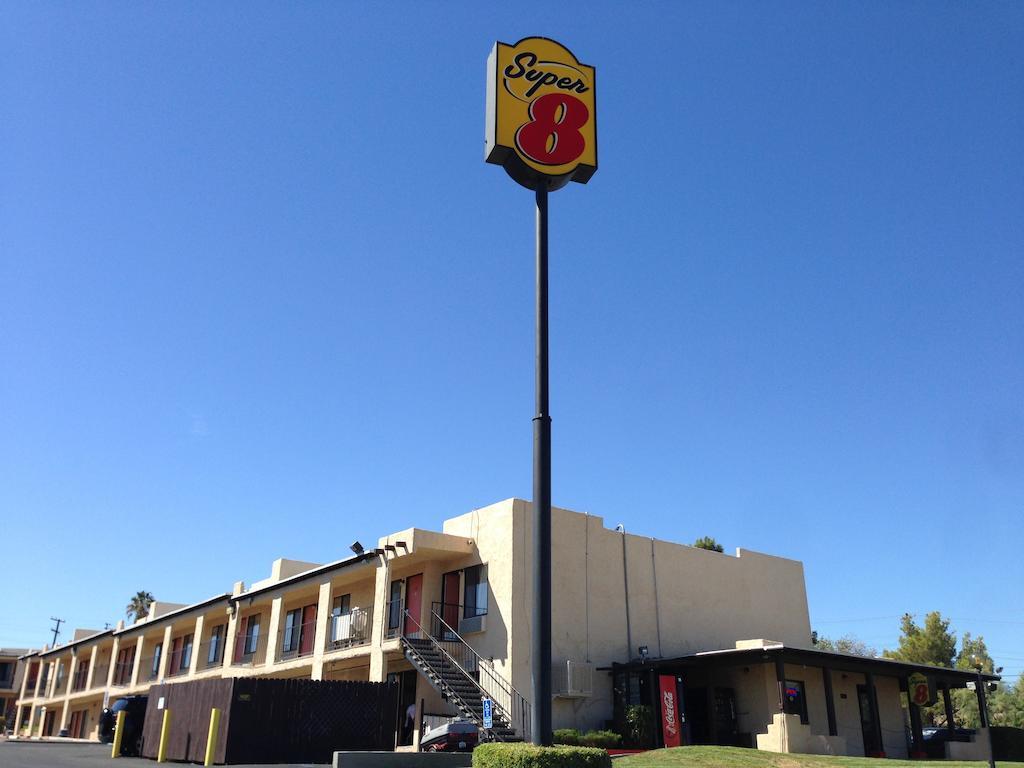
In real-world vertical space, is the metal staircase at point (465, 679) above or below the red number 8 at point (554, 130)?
below

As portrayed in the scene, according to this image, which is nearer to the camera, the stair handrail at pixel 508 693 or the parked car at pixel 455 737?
the parked car at pixel 455 737

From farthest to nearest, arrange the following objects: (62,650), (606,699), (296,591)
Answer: (62,650) → (296,591) → (606,699)

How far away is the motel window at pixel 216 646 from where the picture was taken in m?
43.0

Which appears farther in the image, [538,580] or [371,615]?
[371,615]

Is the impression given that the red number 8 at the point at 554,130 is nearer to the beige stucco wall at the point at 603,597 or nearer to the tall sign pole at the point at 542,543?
the tall sign pole at the point at 542,543

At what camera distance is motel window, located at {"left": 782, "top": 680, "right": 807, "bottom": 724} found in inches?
→ 1129

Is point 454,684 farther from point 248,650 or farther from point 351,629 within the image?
point 248,650

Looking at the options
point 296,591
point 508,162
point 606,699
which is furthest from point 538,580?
point 296,591

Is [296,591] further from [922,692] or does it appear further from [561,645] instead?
[922,692]

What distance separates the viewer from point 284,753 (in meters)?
22.6

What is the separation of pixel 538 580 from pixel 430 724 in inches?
611

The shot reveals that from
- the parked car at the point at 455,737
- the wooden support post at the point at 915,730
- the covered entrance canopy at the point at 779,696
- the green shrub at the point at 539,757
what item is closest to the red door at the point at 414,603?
the parked car at the point at 455,737

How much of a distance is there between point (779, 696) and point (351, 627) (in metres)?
14.1

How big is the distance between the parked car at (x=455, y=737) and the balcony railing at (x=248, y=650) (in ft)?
52.9
